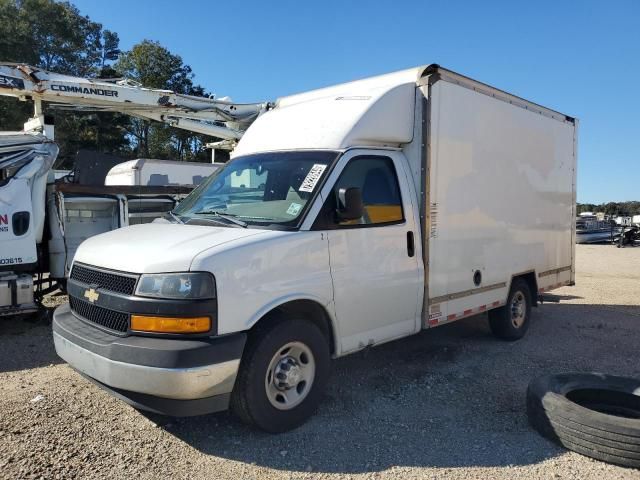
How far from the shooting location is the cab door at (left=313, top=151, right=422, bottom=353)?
416cm

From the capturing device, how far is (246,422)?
3691 millimetres

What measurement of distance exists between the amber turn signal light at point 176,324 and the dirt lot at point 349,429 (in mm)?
907

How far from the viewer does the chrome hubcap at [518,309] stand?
21.8ft

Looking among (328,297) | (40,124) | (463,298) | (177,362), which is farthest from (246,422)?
(40,124)

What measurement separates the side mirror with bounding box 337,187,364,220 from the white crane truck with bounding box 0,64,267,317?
375cm

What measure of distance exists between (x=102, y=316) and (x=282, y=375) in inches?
53.5

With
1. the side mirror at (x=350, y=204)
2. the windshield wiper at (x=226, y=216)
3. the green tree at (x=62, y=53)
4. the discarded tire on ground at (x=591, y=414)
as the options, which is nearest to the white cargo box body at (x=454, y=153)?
the side mirror at (x=350, y=204)

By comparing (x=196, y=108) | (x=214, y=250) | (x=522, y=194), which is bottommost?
(x=214, y=250)

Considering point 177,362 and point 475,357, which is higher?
point 177,362

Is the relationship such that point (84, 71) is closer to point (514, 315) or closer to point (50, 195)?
point (50, 195)

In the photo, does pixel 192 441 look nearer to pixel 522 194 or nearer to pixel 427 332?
pixel 427 332

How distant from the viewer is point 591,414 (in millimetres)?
3561

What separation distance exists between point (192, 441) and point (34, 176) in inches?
197

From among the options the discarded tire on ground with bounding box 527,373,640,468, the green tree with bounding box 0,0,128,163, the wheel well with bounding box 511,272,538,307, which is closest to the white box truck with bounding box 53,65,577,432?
the wheel well with bounding box 511,272,538,307
